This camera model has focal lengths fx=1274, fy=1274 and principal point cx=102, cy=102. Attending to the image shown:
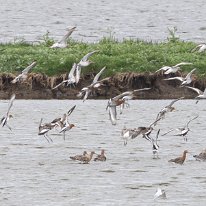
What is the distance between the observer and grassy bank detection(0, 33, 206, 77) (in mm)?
32656

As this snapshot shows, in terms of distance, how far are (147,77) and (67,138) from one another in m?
5.76

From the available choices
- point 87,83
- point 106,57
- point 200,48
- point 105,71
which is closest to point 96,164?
point 87,83

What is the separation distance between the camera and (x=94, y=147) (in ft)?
83.0

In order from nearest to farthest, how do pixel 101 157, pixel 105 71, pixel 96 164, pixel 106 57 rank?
pixel 96 164 < pixel 101 157 < pixel 105 71 < pixel 106 57

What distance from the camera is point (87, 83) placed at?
32531mm

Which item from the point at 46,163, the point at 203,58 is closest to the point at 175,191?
the point at 46,163

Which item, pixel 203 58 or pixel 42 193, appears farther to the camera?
pixel 203 58

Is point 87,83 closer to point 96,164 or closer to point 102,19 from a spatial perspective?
point 96,164

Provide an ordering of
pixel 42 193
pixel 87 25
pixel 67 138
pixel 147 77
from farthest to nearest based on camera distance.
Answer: pixel 87 25 → pixel 147 77 → pixel 67 138 → pixel 42 193

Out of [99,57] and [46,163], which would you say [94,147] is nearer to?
[46,163]

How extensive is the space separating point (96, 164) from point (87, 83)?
9.41 m

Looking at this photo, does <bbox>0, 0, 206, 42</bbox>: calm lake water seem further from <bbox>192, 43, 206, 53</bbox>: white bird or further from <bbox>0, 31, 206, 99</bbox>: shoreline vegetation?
<bbox>192, 43, 206, 53</bbox>: white bird

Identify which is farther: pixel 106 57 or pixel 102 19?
pixel 102 19

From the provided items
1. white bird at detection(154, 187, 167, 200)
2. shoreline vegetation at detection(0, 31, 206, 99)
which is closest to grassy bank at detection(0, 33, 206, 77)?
shoreline vegetation at detection(0, 31, 206, 99)
